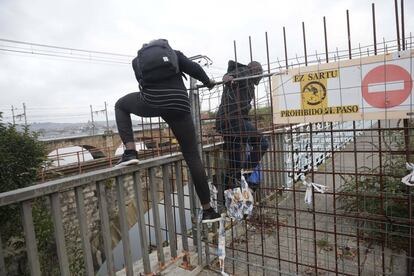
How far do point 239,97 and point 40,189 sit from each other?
4.94ft

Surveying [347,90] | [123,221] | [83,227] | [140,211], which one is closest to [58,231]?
[83,227]

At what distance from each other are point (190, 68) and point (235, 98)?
1.45ft

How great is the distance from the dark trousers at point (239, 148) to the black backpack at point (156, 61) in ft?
2.40

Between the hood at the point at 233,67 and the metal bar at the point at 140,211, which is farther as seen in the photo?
the hood at the point at 233,67

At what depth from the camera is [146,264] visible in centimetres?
243

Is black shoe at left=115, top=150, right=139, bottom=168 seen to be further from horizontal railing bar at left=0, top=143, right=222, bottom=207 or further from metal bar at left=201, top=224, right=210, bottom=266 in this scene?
metal bar at left=201, top=224, right=210, bottom=266

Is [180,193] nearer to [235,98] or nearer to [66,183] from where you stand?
[235,98]

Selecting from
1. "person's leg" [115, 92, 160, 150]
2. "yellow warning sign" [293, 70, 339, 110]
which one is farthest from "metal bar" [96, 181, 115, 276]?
"yellow warning sign" [293, 70, 339, 110]

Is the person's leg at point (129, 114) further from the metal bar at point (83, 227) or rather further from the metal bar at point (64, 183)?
the metal bar at point (83, 227)

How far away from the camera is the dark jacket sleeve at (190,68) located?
7.31 ft

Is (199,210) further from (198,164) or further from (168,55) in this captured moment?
(168,55)

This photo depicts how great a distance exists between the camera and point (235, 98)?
243 centimetres

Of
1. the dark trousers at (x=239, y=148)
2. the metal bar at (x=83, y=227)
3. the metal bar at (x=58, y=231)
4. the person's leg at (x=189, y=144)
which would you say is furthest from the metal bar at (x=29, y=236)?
the dark trousers at (x=239, y=148)

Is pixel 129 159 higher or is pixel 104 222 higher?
pixel 129 159
